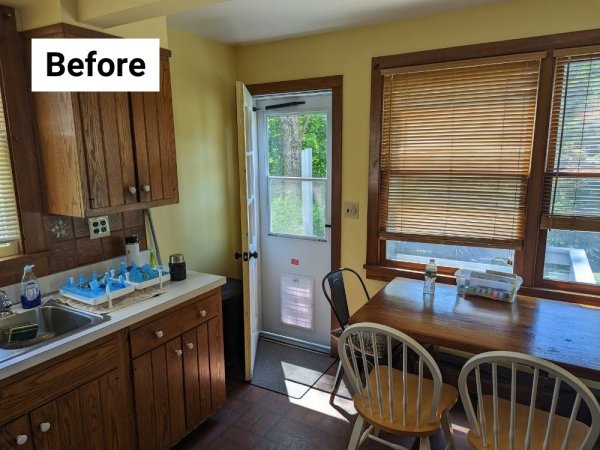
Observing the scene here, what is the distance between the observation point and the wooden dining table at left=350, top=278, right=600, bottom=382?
1.70 metres

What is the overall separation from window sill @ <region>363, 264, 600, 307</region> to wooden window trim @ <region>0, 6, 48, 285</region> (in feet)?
6.68

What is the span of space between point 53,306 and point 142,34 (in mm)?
1506

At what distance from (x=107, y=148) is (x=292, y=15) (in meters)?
1.39

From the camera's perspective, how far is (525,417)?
1.71m

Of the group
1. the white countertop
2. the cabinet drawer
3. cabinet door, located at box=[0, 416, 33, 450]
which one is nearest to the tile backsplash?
the white countertop

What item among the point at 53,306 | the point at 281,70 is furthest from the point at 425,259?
the point at 53,306

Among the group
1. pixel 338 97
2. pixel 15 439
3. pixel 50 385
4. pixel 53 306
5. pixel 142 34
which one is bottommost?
pixel 15 439

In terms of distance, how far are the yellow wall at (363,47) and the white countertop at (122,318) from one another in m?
1.20

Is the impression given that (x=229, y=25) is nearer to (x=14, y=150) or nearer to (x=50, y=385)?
(x=14, y=150)

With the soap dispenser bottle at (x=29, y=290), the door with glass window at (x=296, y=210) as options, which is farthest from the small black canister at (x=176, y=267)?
the door with glass window at (x=296, y=210)

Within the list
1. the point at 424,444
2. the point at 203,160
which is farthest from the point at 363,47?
the point at 424,444

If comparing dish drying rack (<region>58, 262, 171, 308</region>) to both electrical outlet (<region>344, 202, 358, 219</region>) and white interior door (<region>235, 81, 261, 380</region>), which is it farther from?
electrical outlet (<region>344, 202, 358, 219</region>)

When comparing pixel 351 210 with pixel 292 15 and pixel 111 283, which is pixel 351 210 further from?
pixel 111 283

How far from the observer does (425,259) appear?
2.79 m
